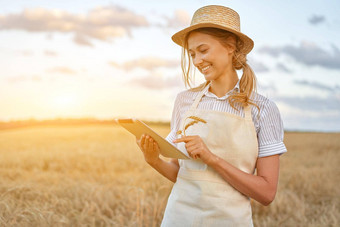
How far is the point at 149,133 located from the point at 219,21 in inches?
28.1

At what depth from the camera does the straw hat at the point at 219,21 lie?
1973mm

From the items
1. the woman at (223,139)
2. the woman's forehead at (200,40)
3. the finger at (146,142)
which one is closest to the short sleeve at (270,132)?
the woman at (223,139)

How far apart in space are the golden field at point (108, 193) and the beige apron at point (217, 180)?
160cm

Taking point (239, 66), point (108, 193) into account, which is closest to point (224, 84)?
point (239, 66)

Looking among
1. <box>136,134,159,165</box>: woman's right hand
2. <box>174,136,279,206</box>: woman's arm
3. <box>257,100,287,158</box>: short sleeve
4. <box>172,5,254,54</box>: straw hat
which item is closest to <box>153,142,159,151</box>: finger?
<box>136,134,159,165</box>: woman's right hand

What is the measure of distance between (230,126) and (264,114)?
0.64 ft

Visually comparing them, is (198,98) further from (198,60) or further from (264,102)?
(264,102)

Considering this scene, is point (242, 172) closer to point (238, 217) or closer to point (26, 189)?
point (238, 217)

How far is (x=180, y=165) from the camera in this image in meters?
2.07

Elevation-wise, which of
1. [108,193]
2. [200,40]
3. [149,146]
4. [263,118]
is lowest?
[108,193]

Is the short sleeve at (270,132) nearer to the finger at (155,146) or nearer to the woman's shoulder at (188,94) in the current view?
the woman's shoulder at (188,94)

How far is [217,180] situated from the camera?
191 centimetres

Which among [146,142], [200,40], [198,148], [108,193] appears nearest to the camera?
[198,148]

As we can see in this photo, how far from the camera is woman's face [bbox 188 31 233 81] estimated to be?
195 centimetres
